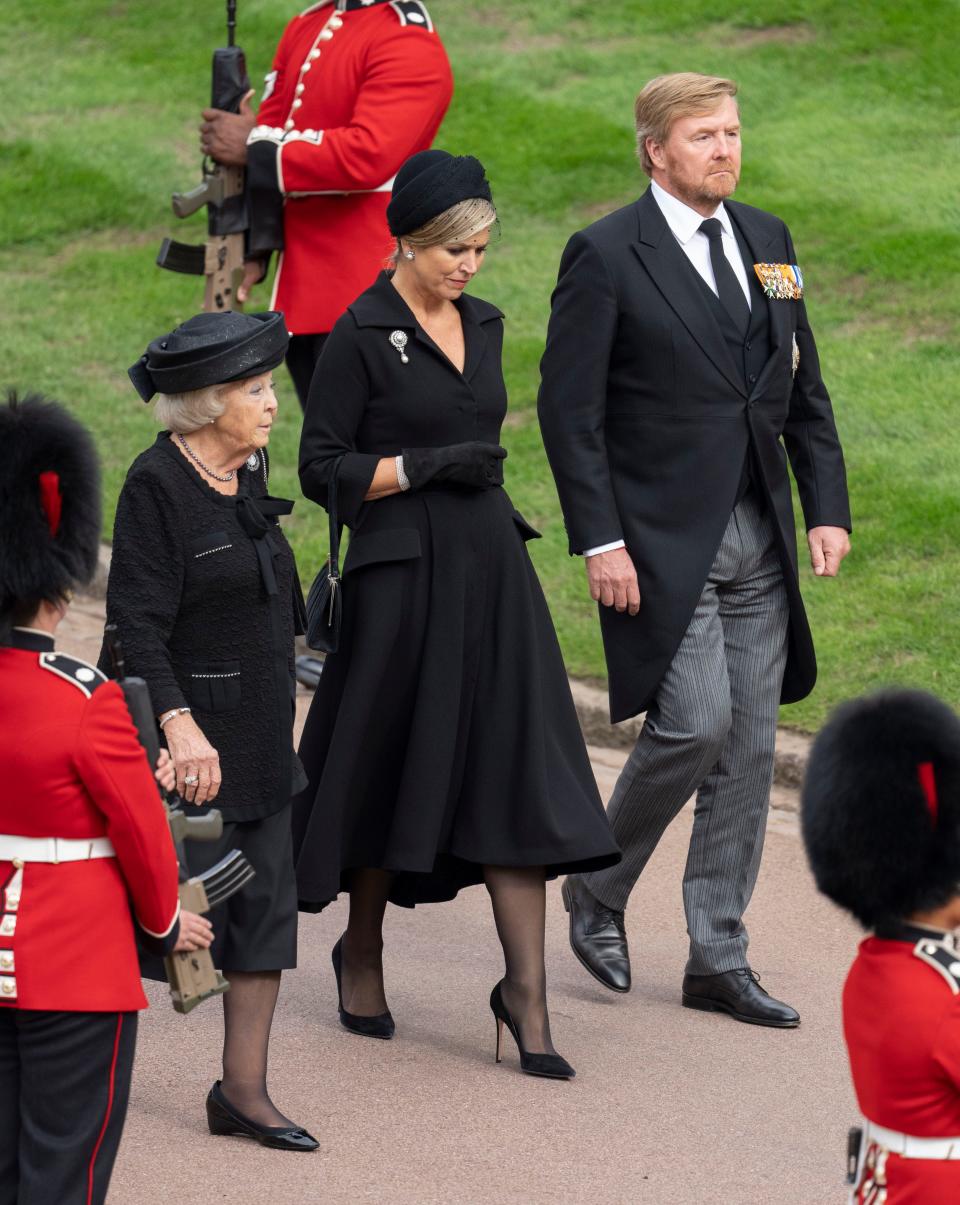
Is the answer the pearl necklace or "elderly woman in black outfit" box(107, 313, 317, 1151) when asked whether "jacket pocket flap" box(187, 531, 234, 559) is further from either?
the pearl necklace

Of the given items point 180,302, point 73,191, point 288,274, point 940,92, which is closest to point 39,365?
point 180,302

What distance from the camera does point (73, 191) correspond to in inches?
561

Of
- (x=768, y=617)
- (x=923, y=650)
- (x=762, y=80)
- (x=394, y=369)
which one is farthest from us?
(x=762, y=80)

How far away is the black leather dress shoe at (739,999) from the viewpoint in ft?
17.5

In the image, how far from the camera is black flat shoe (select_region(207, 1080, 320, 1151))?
4.60 meters

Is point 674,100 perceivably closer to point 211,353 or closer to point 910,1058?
A: point 211,353

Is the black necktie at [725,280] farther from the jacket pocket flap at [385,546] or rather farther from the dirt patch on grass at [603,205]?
the dirt patch on grass at [603,205]

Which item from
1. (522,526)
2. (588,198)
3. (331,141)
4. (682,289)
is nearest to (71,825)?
(522,526)

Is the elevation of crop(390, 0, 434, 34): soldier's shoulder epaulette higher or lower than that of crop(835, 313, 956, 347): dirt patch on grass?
higher

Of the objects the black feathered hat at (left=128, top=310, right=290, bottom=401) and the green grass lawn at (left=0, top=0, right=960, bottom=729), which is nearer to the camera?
the black feathered hat at (left=128, top=310, right=290, bottom=401)

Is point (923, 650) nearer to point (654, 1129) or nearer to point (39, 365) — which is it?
point (654, 1129)

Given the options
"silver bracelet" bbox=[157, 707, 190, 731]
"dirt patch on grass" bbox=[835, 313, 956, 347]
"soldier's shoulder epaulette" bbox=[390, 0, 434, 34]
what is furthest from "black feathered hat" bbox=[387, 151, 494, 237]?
"dirt patch on grass" bbox=[835, 313, 956, 347]

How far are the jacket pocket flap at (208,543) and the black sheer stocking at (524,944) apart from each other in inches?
41.2

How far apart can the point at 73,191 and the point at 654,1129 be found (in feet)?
34.8
